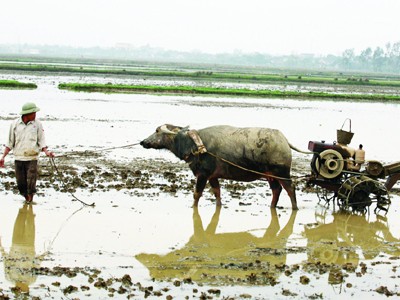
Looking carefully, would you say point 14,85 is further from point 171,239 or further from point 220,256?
point 220,256

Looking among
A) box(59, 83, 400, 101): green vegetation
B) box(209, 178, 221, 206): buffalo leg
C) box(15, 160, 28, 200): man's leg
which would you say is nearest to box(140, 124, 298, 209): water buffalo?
box(209, 178, 221, 206): buffalo leg

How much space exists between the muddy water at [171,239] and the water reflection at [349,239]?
0.05ft

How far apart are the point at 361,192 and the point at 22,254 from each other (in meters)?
5.17

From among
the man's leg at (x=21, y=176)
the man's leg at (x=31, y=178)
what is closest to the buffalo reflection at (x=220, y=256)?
the man's leg at (x=31, y=178)

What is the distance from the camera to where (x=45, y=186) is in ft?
34.9

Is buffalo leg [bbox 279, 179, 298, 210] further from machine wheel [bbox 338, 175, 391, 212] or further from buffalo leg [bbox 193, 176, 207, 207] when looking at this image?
buffalo leg [bbox 193, 176, 207, 207]

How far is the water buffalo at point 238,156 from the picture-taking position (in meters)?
9.70

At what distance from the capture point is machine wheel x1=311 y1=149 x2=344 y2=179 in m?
9.80

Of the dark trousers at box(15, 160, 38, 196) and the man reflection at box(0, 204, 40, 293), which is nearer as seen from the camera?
the man reflection at box(0, 204, 40, 293)

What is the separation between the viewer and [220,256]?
24.5 ft

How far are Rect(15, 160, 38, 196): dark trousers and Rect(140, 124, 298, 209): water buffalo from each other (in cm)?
222

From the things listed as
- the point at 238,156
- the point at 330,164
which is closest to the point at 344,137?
the point at 330,164

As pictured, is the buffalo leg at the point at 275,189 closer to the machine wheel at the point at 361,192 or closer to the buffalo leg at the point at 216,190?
the buffalo leg at the point at 216,190

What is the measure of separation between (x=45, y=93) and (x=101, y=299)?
2831 centimetres
